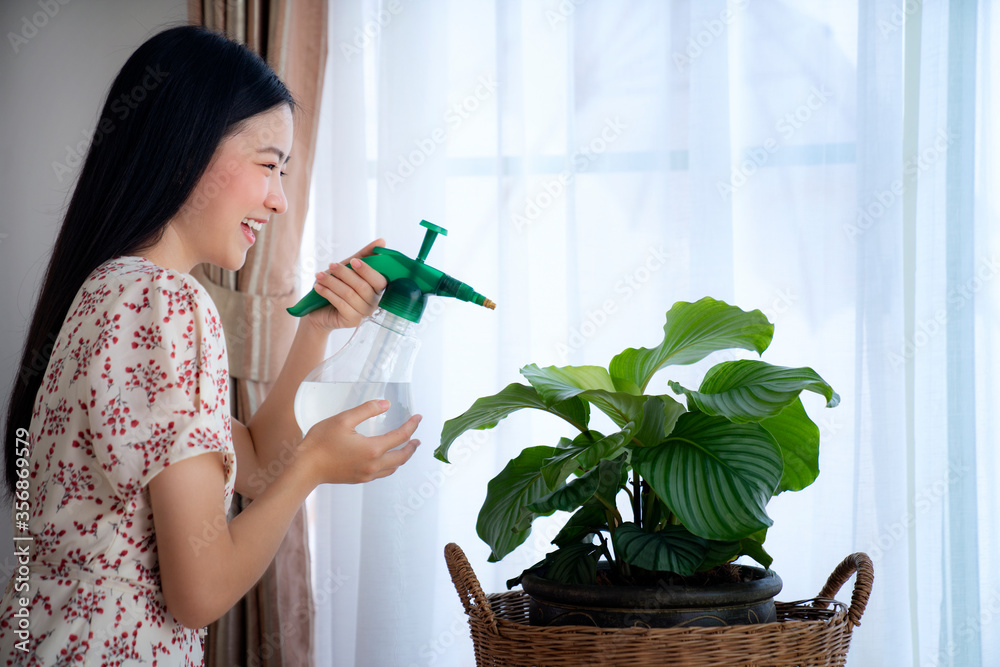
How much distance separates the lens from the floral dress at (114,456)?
649mm

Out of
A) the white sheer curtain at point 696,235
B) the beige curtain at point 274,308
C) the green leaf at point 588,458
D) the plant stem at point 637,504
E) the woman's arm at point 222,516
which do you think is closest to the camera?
the woman's arm at point 222,516

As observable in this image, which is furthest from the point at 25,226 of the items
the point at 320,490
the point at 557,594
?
the point at 557,594

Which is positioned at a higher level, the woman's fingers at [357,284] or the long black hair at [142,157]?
the long black hair at [142,157]

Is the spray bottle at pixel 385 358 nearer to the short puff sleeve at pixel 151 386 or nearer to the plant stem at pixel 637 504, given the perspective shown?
the short puff sleeve at pixel 151 386

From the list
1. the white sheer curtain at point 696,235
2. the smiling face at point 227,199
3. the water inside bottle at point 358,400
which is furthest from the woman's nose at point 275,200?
the white sheer curtain at point 696,235

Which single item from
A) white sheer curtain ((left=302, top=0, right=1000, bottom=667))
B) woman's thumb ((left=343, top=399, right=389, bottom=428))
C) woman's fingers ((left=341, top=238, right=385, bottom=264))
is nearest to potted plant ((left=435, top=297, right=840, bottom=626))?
woman's thumb ((left=343, top=399, right=389, bottom=428))

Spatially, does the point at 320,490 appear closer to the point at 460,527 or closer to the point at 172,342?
the point at 460,527

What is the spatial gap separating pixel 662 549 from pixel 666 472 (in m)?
0.08

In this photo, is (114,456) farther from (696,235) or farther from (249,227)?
(696,235)

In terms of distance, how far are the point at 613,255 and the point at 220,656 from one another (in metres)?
1.30

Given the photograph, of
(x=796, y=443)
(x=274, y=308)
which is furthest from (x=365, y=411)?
(x=274, y=308)

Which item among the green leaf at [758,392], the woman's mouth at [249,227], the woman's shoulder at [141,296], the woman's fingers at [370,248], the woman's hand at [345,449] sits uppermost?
the woman's mouth at [249,227]

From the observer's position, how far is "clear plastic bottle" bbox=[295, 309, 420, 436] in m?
0.83

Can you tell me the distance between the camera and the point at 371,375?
83 cm
